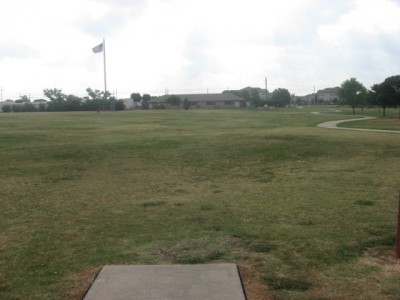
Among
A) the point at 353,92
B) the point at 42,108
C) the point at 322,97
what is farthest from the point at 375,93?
the point at 322,97

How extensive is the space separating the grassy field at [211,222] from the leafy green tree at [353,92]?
185 ft

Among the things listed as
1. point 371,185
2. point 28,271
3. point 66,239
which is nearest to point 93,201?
point 66,239

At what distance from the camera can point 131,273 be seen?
4.57 metres

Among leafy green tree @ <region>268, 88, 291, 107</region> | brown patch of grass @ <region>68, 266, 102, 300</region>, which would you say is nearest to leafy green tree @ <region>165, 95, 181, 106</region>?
leafy green tree @ <region>268, 88, 291, 107</region>

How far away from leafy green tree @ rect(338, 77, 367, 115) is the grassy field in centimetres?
5650

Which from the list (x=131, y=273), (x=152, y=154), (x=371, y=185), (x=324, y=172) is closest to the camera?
(x=131, y=273)

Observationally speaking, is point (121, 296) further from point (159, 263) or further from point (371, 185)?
point (371, 185)

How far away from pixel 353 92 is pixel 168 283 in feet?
225

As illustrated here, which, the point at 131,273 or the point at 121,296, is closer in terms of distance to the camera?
the point at 121,296

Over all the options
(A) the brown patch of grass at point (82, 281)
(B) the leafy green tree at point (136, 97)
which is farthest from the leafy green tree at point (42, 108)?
(A) the brown patch of grass at point (82, 281)

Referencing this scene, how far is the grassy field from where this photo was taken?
452 centimetres

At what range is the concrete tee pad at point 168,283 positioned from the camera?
4.00 m

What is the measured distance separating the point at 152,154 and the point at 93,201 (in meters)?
7.75

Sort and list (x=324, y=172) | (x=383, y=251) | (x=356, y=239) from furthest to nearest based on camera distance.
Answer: (x=324, y=172) → (x=356, y=239) → (x=383, y=251)
